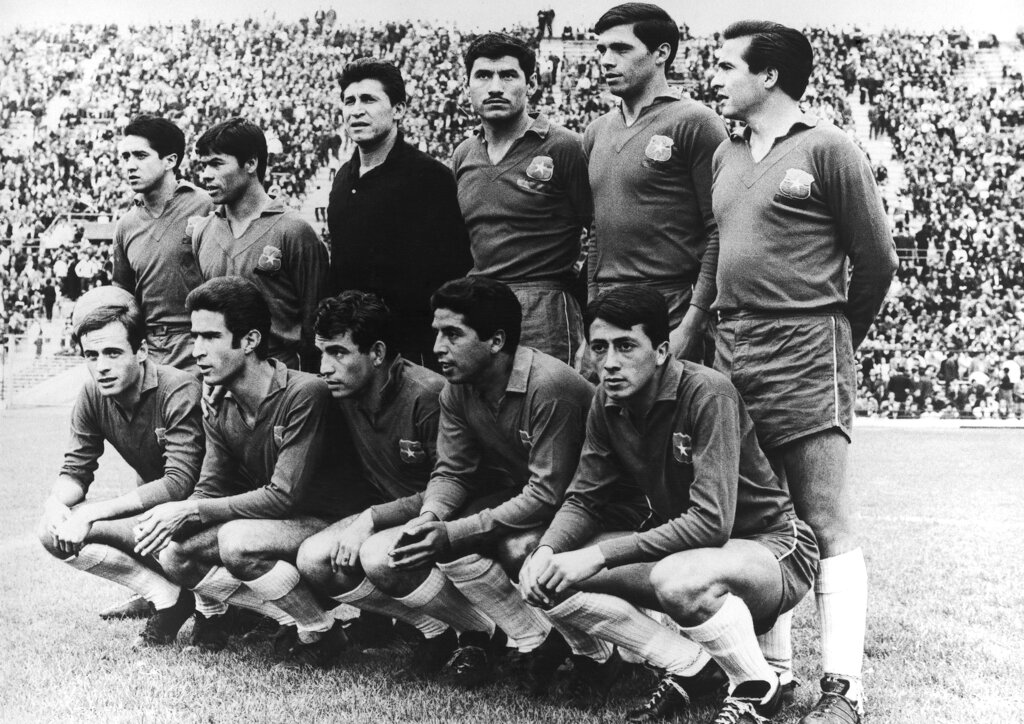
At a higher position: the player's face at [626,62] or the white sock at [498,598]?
the player's face at [626,62]

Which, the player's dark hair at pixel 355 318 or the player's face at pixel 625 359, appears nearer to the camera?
the player's face at pixel 625 359

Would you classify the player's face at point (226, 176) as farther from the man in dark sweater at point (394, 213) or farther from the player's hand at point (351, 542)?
the player's hand at point (351, 542)

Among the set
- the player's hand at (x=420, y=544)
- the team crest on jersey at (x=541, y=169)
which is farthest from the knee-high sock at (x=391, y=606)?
the team crest on jersey at (x=541, y=169)

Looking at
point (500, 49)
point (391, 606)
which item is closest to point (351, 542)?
point (391, 606)

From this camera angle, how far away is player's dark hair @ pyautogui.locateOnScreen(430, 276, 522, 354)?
2998 millimetres

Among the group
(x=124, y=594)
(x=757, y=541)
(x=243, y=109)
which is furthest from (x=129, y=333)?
A: (x=243, y=109)

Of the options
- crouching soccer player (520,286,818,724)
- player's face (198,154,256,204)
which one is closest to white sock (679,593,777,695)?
crouching soccer player (520,286,818,724)

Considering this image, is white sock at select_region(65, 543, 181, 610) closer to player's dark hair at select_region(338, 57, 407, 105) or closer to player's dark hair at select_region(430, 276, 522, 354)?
player's dark hair at select_region(430, 276, 522, 354)

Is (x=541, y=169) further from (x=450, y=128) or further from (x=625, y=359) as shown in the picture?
(x=450, y=128)

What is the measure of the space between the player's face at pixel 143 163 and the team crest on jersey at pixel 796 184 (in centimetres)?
272

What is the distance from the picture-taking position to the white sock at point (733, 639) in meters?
2.55

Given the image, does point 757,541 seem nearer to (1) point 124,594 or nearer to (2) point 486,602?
(2) point 486,602

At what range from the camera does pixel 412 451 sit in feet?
11.1

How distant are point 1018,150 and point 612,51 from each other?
11187 millimetres
